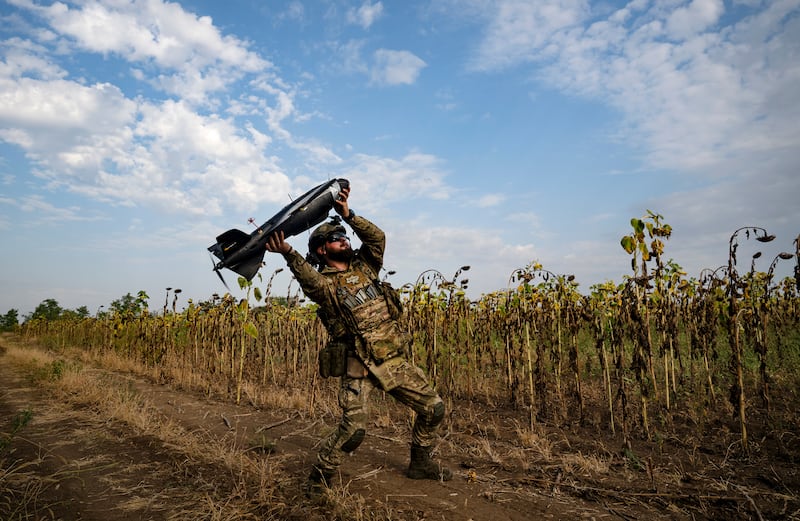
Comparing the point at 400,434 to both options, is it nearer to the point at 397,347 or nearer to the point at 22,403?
the point at 397,347

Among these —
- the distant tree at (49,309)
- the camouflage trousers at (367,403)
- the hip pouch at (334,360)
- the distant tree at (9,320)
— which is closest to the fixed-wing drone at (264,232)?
the hip pouch at (334,360)

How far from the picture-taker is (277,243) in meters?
3.66

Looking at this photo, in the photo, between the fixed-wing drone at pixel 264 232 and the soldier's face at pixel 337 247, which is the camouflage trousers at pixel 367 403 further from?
the fixed-wing drone at pixel 264 232

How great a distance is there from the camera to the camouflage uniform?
147 inches

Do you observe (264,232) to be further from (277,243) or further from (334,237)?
(334,237)

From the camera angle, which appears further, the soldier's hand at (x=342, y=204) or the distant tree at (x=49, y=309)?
the distant tree at (x=49, y=309)

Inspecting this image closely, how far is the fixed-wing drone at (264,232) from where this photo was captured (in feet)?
12.1

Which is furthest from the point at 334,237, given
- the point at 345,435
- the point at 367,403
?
the point at 345,435

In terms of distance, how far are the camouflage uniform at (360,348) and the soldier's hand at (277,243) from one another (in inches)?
2.8

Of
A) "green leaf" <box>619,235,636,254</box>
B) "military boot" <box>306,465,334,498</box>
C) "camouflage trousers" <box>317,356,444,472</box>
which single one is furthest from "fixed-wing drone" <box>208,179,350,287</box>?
"green leaf" <box>619,235,636,254</box>

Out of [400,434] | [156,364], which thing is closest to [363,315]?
[400,434]

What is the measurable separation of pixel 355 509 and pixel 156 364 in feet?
43.9

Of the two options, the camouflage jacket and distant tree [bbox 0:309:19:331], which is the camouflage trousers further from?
distant tree [bbox 0:309:19:331]

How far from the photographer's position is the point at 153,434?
605 centimetres
